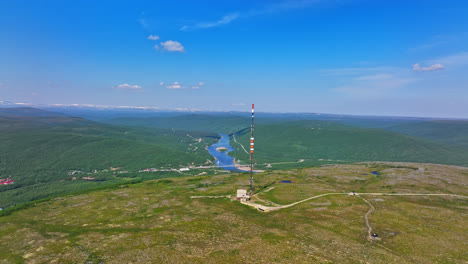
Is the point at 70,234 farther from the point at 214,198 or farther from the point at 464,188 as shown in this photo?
the point at 464,188

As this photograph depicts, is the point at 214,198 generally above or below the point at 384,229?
below

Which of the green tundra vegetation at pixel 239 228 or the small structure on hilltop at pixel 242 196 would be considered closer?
the green tundra vegetation at pixel 239 228

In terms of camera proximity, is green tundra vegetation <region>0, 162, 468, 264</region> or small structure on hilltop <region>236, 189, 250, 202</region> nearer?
green tundra vegetation <region>0, 162, 468, 264</region>

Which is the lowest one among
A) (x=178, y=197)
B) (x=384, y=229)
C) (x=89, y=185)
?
(x=89, y=185)

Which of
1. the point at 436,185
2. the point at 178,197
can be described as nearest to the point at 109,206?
the point at 178,197

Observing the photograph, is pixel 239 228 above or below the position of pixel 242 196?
above

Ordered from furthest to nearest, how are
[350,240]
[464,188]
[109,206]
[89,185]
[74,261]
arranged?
1. [89,185]
2. [464,188]
3. [109,206]
4. [350,240]
5. [74,261]

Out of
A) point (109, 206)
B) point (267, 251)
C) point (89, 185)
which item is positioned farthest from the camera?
point (89, 185)

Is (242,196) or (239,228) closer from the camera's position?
(239,228)
